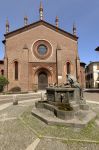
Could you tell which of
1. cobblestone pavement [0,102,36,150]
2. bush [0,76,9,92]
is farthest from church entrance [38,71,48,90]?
cobblestone pavement [0,102,36,150]

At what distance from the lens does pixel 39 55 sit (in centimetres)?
3372

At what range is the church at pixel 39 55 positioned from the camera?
107ft

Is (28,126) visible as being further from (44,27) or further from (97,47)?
(97,47)

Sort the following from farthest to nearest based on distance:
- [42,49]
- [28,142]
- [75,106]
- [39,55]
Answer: [42,49]
[39,55]
[75,106]
[28,142]

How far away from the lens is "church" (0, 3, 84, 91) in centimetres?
3250

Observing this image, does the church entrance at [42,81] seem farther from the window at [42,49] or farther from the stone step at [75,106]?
the stone step at [75,106]

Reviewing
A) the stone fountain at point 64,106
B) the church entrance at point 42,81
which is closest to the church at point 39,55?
the church entrance at point 42,81

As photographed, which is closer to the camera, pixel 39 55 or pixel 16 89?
pixel 16 89

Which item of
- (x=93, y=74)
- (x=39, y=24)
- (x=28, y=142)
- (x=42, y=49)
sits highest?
(x=39, y=24)

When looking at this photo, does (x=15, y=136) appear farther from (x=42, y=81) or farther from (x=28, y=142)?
(x=42, y=81)

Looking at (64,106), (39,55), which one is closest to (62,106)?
(64,106)

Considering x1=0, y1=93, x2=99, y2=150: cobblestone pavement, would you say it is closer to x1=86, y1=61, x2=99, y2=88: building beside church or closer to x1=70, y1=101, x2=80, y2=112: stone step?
x1=70, y1=101, x2=80, y2=112: stone step

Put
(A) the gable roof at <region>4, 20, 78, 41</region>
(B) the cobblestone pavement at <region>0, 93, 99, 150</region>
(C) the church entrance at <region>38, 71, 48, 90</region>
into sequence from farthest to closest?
(C) the church entrance at <region>38, 71, 48, 90</region> → (A) the gable roof at <region>4, 20, 78, 41</region> → (B) the cobblestone pavement at <region>0, 93, 99, 150</region>

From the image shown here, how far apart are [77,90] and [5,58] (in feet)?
77.0
